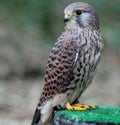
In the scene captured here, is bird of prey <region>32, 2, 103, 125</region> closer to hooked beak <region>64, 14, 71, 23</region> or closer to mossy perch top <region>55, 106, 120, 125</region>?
hooked beak <region>64, 14, 71, 23</region>

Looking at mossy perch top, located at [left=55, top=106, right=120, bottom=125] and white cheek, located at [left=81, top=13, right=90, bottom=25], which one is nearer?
mossy perch top, located at [left=55, top=106, right=120, bottom=125]

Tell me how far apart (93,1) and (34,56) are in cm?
140

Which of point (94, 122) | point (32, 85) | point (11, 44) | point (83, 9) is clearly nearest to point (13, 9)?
point (11, 44)

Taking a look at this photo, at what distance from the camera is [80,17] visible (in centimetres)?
709

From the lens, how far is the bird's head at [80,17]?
7086mm

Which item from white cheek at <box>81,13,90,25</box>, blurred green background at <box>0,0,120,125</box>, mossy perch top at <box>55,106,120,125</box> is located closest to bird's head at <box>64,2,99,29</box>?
white cheek at <box>81,13,90,25</box>

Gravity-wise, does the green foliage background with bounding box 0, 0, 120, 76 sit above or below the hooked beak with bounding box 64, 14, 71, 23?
above

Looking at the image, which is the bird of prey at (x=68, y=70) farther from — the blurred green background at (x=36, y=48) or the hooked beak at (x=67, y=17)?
the blurred green background at (x=36, y=48)

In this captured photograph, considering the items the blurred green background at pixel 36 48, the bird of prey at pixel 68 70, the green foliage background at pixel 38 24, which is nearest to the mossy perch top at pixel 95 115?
the bird of prey at pixel 68 70

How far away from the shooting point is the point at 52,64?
6953mm

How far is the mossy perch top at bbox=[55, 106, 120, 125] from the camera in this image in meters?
6.26

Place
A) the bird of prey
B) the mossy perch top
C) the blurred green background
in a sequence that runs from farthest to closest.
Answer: the blurred green background, the bird of prey, the mossy perch top

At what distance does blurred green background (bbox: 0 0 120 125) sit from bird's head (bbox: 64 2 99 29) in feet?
13.8

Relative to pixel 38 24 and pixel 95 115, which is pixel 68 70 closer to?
pixel 95 115
